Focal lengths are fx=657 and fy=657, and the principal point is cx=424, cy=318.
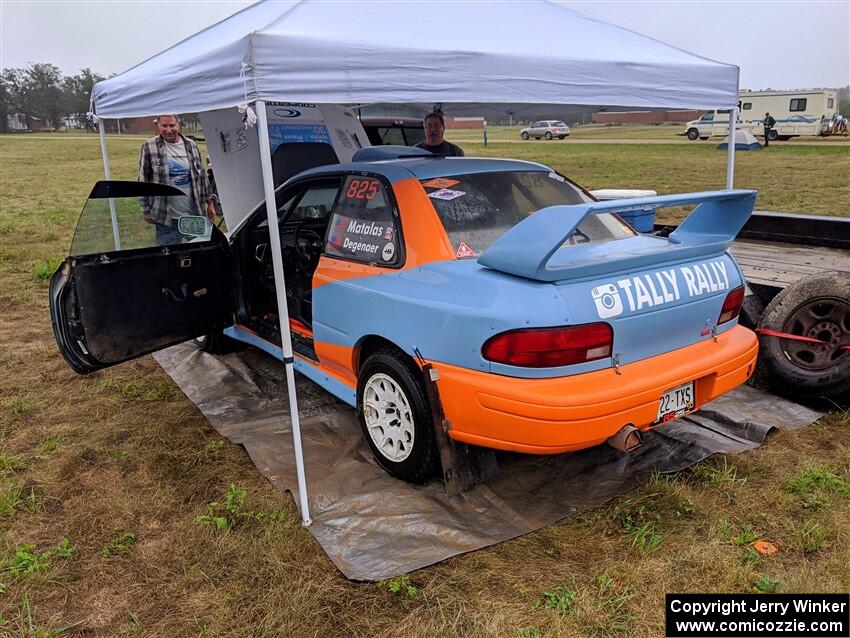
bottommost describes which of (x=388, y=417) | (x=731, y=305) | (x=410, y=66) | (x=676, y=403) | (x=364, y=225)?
(x=388, y=417)

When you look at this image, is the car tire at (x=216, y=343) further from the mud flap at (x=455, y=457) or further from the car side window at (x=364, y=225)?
the mud flap at (x=455, y=457)

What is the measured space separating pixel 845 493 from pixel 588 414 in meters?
1.49

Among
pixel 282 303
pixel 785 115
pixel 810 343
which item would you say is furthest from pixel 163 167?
pixel 785 115

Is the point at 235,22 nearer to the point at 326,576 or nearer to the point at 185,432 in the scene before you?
the point at 185,432

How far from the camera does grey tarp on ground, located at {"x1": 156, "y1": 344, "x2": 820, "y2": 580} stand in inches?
112

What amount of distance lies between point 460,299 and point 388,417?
821mm

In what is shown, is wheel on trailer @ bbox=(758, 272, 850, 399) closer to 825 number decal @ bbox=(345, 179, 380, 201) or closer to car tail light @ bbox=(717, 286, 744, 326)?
car tail light @ bbox=(717, 286, 744, 326)

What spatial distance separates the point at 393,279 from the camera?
3109 mm

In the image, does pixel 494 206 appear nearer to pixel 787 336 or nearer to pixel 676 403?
pixel 676 403

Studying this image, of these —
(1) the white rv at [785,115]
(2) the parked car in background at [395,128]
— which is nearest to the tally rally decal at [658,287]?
(2) the parked car in background at [395,128]

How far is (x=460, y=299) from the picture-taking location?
107 inches

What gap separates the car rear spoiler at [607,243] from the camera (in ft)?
8.43

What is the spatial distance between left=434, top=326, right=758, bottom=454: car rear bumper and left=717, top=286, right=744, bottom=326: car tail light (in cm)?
39

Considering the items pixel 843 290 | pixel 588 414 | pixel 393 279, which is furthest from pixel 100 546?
pixel 843 290
